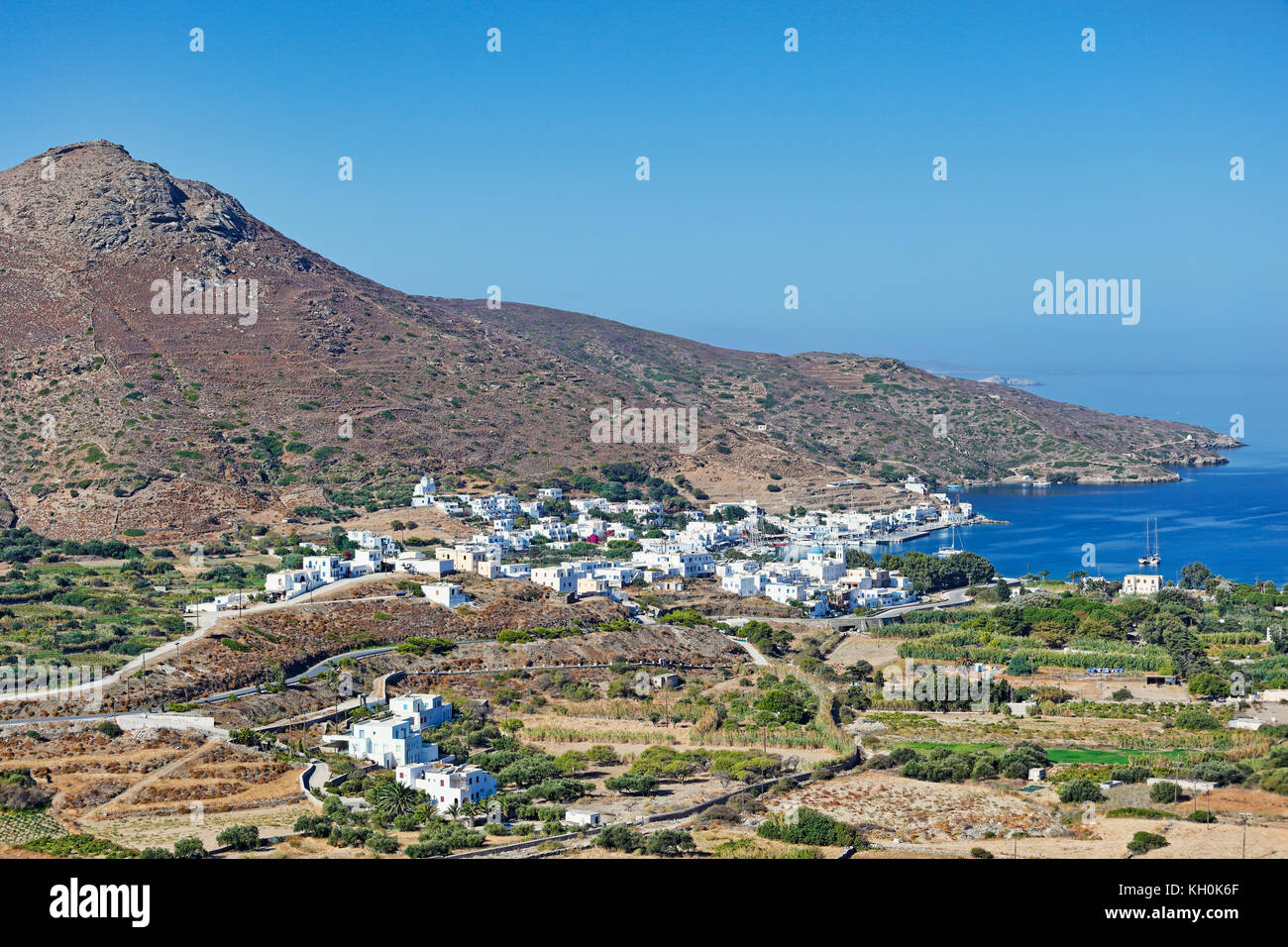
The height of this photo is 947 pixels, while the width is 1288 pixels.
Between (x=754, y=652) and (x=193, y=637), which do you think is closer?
(x=193, y=637)

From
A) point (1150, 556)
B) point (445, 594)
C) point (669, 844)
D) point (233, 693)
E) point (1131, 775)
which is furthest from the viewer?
point (1150, 556)

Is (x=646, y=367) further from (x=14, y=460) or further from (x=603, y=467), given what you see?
(x=14, y=460)

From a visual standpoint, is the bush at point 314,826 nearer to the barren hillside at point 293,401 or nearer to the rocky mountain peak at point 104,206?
the barren hillside at point 293,401

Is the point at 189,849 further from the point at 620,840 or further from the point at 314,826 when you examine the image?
the point at 620,840

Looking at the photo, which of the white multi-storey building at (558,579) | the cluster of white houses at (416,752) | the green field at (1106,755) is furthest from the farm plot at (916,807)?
the white multi-storey building at (558,579)

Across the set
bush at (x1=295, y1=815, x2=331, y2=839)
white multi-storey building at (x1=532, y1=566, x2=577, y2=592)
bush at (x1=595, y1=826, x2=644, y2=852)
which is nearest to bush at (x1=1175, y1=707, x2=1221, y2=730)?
bush at (x1=595, y1=826, x2=644, y2=852)

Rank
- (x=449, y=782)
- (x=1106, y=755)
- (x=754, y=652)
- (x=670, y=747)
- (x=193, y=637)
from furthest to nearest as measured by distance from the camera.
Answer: (x=754, y=652)
(x=193, y=637)
(x=670, y=747)
(x=1106, y=755)
(x=449, y=782)

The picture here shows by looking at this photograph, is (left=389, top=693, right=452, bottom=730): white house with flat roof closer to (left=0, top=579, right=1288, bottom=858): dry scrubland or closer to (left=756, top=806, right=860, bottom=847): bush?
(left=0, top=579, right=1288, bottom=858): dry scrubland

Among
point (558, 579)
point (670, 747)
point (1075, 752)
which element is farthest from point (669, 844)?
point (558, 579)

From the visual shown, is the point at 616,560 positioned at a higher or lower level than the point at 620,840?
higher
